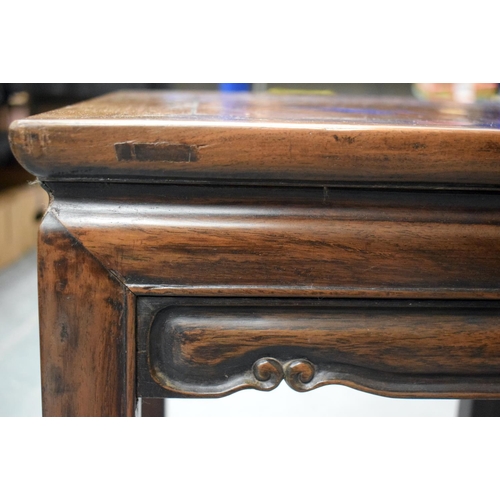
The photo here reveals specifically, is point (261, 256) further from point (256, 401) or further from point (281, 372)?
point (256, 401)

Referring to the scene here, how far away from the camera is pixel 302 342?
36cm

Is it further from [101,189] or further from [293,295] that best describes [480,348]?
[101,189]

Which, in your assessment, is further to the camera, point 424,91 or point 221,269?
point 424,91

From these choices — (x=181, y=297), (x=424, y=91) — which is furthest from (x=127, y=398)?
(x=424, y=91)

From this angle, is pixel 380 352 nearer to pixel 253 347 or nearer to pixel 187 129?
pixel 253 347

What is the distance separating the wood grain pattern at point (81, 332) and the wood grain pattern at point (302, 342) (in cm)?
1

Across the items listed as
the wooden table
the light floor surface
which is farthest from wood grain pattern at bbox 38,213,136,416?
the light floor surface

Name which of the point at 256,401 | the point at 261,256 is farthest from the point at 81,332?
the point at 256,401

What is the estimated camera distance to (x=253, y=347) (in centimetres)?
36

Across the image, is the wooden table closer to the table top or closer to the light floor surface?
the table top

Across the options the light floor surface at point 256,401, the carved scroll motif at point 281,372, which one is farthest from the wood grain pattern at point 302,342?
the light floor surface at point 256,401

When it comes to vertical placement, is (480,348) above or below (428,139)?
below

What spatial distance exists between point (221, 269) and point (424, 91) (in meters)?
1.32

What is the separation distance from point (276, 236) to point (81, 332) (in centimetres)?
13
